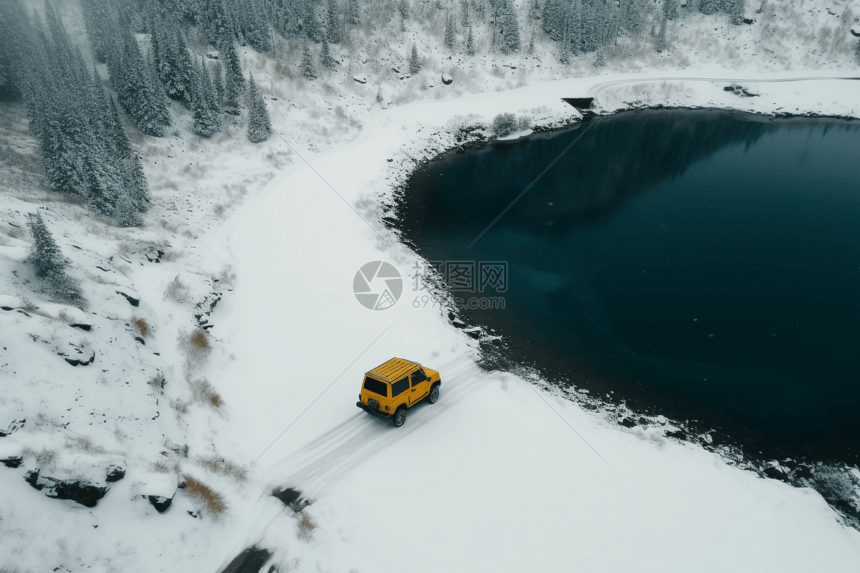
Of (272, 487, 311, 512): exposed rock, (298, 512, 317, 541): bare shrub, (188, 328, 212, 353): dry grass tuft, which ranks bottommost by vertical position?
(272, 487, 311, 512): exposed rock

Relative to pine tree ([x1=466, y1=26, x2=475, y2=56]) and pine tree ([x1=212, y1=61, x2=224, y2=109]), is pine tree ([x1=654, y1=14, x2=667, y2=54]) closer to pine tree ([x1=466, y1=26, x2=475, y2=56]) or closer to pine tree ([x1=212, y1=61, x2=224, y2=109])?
pine tree ([x1=466, y1=26, x2=475, y2=56])

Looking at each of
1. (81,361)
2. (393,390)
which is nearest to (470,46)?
(393,390)

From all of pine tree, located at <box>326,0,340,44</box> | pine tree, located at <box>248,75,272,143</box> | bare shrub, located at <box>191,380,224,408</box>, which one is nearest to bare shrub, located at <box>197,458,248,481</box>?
bare shrub, located at <box>191,380,224,408</box>

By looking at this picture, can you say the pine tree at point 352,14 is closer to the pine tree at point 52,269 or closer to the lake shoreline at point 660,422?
the lake shoreline at point 660,422

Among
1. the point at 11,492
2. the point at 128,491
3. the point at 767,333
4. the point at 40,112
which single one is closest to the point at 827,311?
the point at 767,333

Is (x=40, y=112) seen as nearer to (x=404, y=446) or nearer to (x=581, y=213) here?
(x=404, y=446)
